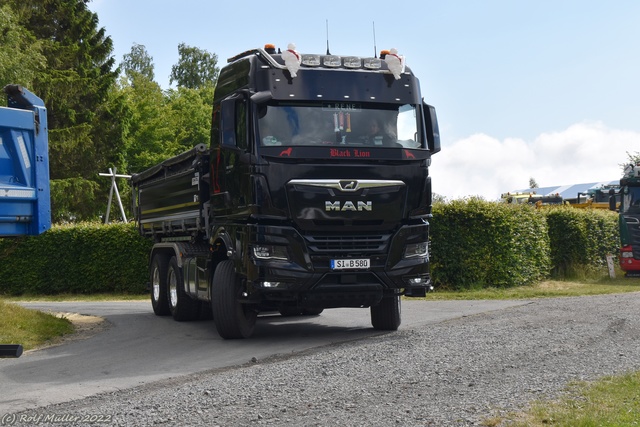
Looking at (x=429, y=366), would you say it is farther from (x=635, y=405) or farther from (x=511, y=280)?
(x=511, y=280)

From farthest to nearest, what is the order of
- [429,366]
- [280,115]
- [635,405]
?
1. [280,115]
2. [429,366]
3. [635,405]

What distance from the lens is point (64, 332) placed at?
14.4m

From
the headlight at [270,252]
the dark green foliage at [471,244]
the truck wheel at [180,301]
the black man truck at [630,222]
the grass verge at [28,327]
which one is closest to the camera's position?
the headlight at [270,252]

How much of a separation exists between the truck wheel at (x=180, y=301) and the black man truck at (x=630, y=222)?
1485 cm

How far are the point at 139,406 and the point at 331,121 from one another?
17.6ft

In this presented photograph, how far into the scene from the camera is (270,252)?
11297 millimetres

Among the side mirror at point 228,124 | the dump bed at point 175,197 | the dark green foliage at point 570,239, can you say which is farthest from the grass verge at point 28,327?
the dark green foliage at point 570,239

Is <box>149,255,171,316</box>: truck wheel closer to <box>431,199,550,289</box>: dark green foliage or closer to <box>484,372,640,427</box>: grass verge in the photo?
<box>431,199,550,289</box>: dark green foliage

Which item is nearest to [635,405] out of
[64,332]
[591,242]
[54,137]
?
[64,332]

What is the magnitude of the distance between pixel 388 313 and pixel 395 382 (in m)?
4.67

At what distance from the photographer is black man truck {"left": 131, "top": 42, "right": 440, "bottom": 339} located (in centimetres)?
1130

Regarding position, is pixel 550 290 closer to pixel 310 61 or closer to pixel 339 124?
pixel 339 124

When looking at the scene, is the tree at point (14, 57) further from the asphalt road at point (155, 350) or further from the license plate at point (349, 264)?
the license plate at point (349, 264)

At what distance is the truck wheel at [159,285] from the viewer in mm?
16500
